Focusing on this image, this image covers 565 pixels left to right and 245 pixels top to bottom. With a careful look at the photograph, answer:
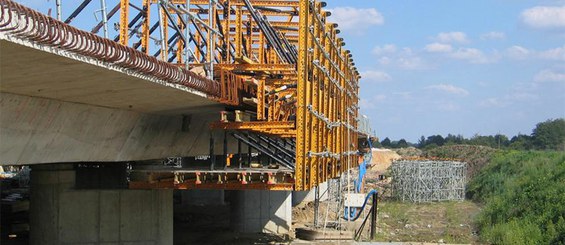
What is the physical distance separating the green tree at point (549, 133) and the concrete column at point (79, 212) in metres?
142

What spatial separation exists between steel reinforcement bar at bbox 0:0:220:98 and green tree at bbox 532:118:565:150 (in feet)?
487

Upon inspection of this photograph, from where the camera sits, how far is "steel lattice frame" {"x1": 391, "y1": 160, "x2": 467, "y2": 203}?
49.2 meters

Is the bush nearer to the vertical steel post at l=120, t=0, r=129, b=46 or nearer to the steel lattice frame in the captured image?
the steel lattice frame

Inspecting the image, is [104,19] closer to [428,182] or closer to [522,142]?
[428,182]

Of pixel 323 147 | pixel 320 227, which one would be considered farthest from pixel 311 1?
pixel 320 227

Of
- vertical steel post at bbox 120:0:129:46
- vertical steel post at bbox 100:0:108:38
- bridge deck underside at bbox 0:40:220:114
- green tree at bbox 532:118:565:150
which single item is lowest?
bridge deck underside at bbox 0:40:220:114

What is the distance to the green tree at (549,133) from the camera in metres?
152

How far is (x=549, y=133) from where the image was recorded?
159 meters

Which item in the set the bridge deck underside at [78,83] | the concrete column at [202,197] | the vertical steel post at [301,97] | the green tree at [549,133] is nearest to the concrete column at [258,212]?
the concrete column at [202,197]

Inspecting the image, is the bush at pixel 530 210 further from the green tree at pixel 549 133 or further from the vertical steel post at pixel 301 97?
the green tree at pixel 549 133

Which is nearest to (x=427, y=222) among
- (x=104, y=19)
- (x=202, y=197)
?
(x=202, y=197)

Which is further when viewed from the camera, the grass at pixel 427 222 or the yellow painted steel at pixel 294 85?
the grass at pixel 427 222

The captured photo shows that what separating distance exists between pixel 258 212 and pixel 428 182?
20466mm

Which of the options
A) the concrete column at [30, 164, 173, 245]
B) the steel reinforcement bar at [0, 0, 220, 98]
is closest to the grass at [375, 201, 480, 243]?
the concrete column at [30, 164, 173, 245]
